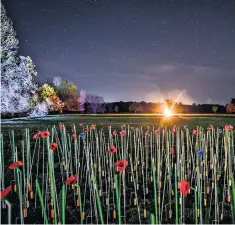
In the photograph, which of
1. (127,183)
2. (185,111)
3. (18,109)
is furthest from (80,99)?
(127,183)

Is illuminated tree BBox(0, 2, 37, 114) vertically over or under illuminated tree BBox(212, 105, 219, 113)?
over

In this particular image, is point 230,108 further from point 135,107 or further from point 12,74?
point 12,74

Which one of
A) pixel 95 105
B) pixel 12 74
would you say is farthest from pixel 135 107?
pixel 12 74

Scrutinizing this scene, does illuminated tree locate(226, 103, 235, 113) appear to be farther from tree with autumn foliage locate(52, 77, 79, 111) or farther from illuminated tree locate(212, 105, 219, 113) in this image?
tree with autumn foliage locate(52, 77, 79, 111)

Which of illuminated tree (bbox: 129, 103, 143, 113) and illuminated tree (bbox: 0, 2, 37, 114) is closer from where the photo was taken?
illuminated tree (bbox: 0, 2, 37, 114)

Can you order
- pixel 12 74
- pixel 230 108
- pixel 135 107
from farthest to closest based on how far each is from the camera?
pixel 230 108
pixel 135 107
pixel 12 74

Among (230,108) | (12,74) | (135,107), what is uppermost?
(12,74)

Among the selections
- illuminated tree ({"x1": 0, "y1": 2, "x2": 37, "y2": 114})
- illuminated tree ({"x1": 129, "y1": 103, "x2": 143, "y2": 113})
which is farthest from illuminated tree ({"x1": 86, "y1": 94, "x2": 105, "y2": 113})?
illuminated tree ({"x1": 0, "y1": 2, "x2": 37, "y2": 114})

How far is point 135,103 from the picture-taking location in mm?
85938

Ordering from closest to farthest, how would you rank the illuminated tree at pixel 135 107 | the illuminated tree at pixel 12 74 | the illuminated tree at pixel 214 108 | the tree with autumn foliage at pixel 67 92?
1. the illuminated tree at pixel 12 74
2. the tree with autumn foliage at pixel 67 92
3. the illuminated tree at pixel 214 108
4. the illuminated tree at pixel 135 107

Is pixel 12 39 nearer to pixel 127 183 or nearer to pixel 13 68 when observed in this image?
pixel 13 68

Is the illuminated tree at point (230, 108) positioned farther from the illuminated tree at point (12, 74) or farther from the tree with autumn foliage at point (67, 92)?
the illuminated tree at point (12, 74)

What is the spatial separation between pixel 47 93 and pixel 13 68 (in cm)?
1972

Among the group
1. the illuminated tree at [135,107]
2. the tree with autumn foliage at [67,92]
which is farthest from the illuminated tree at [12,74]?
the illuminated tree at [135,107]
